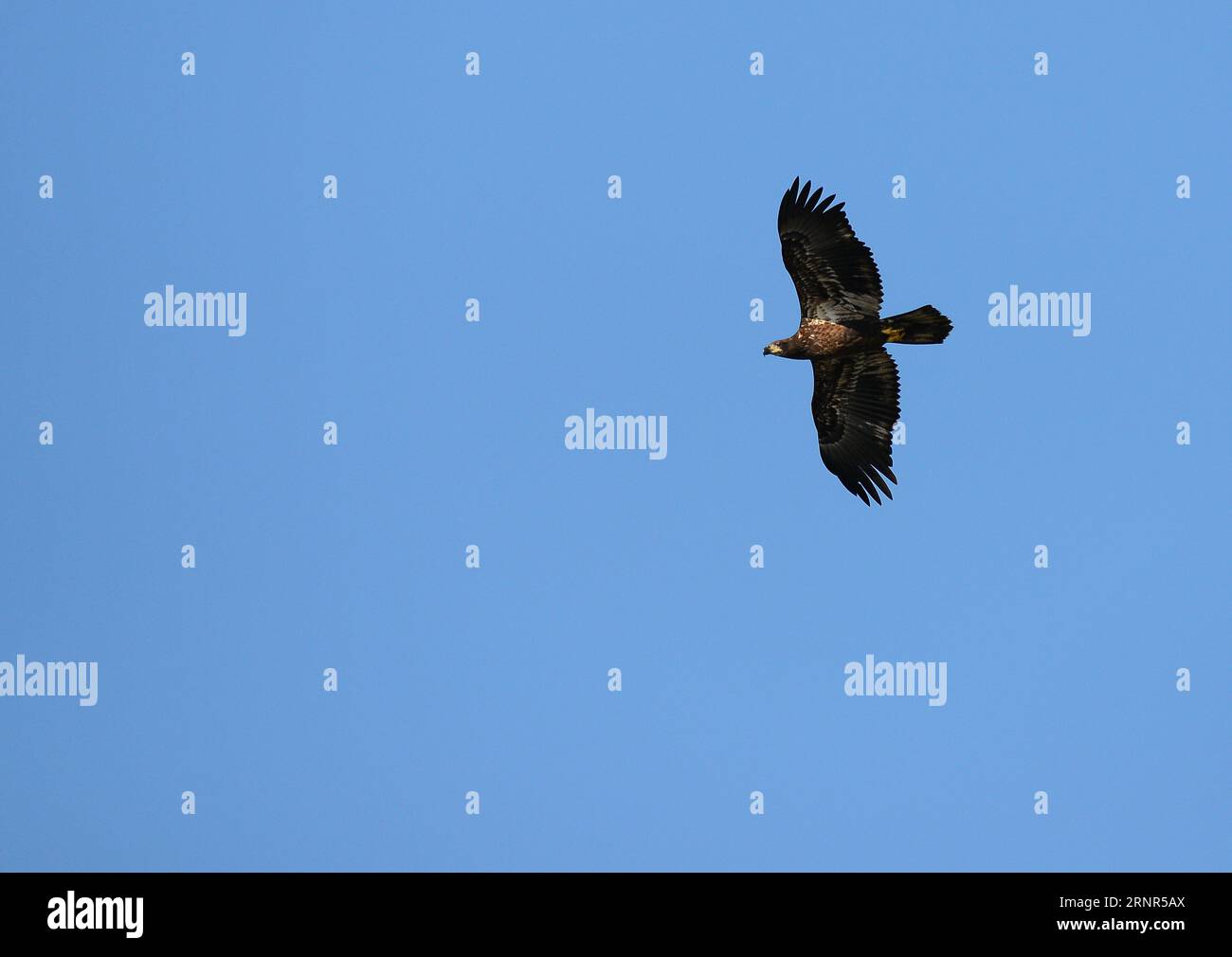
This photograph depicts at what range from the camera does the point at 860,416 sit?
898 inches

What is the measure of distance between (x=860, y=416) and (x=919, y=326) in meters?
2.08

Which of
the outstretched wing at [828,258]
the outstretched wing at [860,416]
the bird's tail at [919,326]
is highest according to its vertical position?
the outstretched wing at [828,258]

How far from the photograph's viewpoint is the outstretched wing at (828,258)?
70.9 ft

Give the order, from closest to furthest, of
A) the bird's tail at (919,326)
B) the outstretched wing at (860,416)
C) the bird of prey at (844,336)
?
the bird's tail at (919,326)
the bird of prey at (844,336)
the outstretched wing at (860,416)

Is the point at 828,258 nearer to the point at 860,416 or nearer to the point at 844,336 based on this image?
the point at 844,336

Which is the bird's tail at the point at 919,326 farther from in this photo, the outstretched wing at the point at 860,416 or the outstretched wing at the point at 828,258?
the outstretched wing at the point at 860,416

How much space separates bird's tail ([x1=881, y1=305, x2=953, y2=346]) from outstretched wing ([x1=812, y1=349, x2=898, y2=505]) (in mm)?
1306

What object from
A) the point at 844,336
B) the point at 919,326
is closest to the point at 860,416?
the point at 844,336

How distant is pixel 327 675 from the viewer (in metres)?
32.1

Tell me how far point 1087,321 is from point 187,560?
51.2 feet

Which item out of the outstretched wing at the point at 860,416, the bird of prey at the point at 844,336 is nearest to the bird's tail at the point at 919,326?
the bird of prey at the point at 844,336

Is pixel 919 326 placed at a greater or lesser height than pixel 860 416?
greater

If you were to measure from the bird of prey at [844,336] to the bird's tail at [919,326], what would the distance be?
0.4 inches
